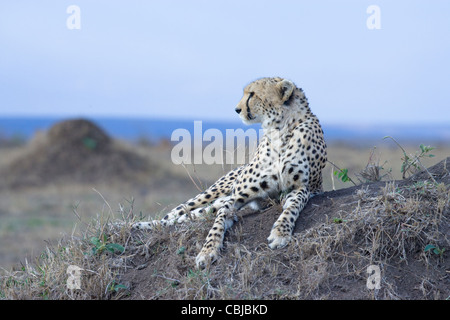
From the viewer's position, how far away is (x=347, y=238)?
3516mm

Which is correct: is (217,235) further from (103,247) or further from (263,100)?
(263,100)

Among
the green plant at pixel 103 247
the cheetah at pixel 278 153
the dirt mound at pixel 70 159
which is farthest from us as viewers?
the dirt mound at pixel 70 159

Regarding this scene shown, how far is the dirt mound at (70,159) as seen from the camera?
44.1ft

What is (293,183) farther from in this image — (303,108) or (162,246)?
(162,246)

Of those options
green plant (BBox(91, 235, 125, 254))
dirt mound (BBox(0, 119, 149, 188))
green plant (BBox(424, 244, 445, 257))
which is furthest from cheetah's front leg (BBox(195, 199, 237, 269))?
dirt mound (BBox(0, 119, 149, 188))

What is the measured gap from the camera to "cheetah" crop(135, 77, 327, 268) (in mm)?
3979

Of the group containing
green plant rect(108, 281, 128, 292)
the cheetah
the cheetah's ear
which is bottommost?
green plant rect(108, 281, 128, 292)

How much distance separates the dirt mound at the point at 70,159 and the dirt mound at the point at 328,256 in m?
9.92

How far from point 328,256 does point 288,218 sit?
379 mm

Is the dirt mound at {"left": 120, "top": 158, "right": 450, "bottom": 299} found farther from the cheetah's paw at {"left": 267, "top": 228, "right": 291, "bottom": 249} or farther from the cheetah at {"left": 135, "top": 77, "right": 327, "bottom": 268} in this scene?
the cheetah at {"left": 135, "top": 77, "right": 327, "bottom": 268}

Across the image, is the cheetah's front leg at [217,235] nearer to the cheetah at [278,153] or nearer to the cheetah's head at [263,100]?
the cheetah at [278,153]

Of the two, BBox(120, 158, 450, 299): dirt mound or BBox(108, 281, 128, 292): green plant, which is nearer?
BBox(120, 158, 450, 299): dirt mound

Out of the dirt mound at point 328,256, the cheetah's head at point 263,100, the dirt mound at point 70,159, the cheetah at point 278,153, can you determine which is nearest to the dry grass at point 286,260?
the dirt mound at point 328,256

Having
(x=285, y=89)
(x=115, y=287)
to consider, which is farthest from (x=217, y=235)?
(x=285, y=89)
